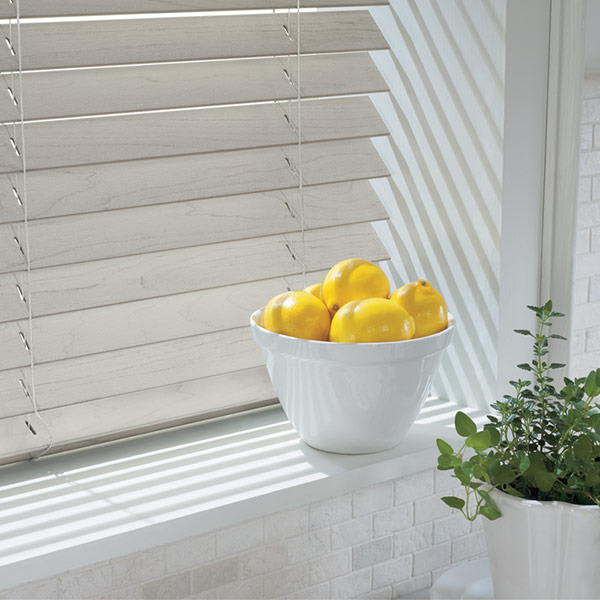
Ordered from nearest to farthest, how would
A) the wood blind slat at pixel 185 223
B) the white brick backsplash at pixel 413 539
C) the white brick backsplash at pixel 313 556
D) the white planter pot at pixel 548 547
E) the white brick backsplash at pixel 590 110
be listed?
the white planter pot at pixel 548 547 < the white brick backsplash at pixel 313 556 < the wood blind slat at pixel 185 223 < the white brick backsplash at pixel 413 539 < the white brick backsplash at pixel 590 110

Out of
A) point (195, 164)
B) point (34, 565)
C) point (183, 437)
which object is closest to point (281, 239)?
point (195, 164)

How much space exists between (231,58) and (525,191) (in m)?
0.50

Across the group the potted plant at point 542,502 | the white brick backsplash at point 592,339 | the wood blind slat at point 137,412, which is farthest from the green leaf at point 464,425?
the white brick backsplash at point 592,339

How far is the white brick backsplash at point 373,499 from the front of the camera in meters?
1.33

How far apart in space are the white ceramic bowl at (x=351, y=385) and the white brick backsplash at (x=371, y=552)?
0.47 feet

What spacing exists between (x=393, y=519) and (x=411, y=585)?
12 cm

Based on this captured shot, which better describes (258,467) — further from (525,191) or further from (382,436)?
(525,191)

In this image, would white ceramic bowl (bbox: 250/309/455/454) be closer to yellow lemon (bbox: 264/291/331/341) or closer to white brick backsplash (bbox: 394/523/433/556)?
yellow lemon (bbox: 264/291/331/341)

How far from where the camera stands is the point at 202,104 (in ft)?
4.39

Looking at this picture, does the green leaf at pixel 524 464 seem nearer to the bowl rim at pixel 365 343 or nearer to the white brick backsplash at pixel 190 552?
the bowl rim at pixel 365 343

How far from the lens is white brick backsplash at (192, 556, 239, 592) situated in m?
1.22

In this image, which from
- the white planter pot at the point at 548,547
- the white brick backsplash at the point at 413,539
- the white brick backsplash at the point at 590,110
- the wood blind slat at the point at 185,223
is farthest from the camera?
the white brick backsplash at the point at 590,110

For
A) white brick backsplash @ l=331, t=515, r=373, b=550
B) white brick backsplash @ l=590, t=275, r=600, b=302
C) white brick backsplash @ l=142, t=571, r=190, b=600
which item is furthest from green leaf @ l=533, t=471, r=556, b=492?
white brick backsplash @ l=590, t=275, r=600, b=302

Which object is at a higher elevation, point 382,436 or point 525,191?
point 525,191
